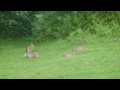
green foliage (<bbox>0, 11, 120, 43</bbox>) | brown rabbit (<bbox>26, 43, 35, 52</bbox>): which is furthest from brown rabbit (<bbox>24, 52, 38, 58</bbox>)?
green foliage (<bbox>0, 11, 120, 43</bbox>)

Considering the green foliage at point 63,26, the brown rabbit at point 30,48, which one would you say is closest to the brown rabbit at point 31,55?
the brown rabbit at point 30,48

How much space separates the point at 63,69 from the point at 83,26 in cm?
90

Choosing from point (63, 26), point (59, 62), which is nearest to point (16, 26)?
point (63, 26)

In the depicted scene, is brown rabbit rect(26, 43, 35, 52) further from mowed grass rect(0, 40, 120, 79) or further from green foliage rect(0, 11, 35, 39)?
green foliage rect(0, 11, 35, 39)

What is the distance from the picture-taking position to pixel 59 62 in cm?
493

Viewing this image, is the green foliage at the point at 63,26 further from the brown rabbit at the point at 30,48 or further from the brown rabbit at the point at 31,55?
the brown rabbit at the point at 31,55

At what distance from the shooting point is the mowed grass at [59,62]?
4797 mm

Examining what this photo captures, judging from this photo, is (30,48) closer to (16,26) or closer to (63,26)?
(16,26)

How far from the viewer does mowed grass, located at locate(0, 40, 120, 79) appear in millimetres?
4797

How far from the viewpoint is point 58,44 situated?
16.6 ft
